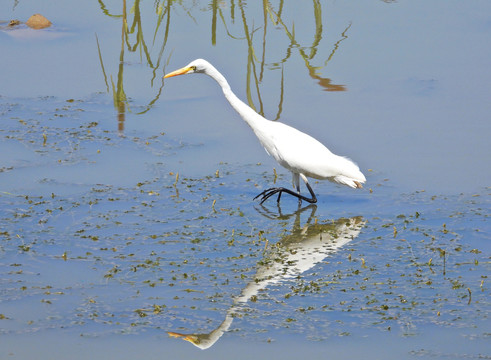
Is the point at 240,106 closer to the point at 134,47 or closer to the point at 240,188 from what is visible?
the point at 240,188

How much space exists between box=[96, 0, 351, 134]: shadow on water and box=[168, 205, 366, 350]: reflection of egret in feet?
8.19

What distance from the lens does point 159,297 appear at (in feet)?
20.2

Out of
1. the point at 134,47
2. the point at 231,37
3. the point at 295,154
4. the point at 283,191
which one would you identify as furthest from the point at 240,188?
the point at 231,37

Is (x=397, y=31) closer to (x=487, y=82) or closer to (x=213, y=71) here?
(x=487, y=82)

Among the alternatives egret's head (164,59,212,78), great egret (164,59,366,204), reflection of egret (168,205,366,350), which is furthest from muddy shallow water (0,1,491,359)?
egret's head (164,59,212,78)

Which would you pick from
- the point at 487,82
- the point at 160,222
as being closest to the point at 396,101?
the point at 487,82

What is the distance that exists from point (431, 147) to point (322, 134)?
1.07 meters

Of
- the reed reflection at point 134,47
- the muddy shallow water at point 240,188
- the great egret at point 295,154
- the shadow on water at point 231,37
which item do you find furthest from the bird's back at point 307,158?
the reed reflection at point 134,47

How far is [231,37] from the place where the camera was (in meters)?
12.1

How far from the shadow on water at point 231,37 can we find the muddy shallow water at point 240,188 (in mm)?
37

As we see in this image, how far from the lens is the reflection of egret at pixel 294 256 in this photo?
5.78 meters

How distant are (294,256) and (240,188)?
150 centimetres

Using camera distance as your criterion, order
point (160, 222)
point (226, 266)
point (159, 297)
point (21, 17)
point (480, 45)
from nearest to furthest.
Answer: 1. point (159, 297)
2. point (226, 266)
3. point (160, 222)
4. point (480, 45)
5. point (21, 17)

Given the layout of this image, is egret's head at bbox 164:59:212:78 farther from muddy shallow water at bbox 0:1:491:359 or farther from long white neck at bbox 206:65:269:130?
muddy shallow water at bbox 0:1:491:359
